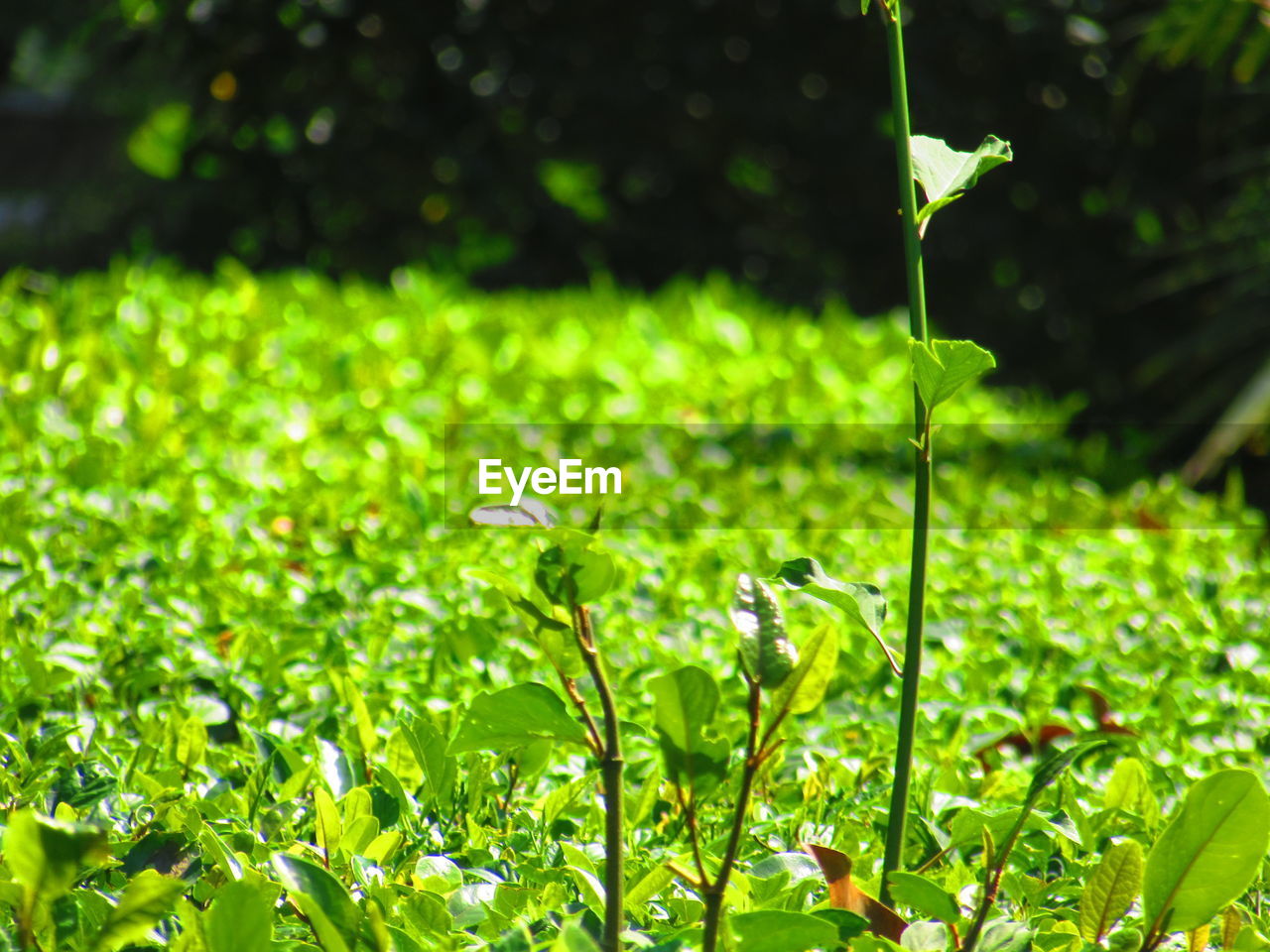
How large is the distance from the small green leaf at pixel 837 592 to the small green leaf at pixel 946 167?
286 millimetres

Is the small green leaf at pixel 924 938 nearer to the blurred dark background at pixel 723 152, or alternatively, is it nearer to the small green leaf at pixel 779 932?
the small green leaf at pixel 779 932

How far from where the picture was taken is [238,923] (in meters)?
0.85

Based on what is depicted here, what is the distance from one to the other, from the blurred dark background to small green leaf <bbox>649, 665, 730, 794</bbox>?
15.7 feet

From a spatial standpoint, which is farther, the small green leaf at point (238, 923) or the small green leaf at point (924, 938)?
the small green leaf at point (924, 938)

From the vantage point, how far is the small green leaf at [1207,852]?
36.4 inches

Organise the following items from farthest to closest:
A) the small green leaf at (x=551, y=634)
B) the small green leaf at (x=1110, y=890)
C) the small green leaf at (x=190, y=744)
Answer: the small green leaf at (x=190, y=744) < the small green leaf at (x=1110, y=890) < the small green leaf at (x=551, y=634)

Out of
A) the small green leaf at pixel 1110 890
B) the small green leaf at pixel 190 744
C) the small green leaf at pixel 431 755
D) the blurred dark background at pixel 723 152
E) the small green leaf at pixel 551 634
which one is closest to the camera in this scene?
the small green leaf at pixel 551 634

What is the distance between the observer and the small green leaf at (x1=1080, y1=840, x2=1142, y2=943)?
1.00m

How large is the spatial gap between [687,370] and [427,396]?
761mm

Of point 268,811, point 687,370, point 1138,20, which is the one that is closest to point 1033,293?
point 1138,20

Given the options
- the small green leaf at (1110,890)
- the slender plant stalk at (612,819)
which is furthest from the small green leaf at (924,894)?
the slender plant stalk at (612,819)

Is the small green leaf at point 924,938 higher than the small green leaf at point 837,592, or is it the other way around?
the small green leaf at point 837,592

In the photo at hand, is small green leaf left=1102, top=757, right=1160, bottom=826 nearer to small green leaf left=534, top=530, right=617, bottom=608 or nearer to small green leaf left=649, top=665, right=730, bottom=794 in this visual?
small green leaf left=649, top=665, right=730, bottom=794

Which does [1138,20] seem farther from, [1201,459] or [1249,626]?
[1249,626]
